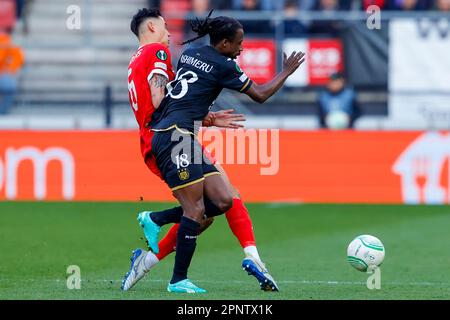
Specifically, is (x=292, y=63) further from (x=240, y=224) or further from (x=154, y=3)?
(x=154, y=3)

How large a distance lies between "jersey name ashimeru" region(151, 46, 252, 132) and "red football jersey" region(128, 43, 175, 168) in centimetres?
21

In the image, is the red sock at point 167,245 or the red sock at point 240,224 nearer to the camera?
the red sock at point 240,224

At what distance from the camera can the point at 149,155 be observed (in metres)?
9.84

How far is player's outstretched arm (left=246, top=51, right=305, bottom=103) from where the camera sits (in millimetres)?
9461

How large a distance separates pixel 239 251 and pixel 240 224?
3.83 m

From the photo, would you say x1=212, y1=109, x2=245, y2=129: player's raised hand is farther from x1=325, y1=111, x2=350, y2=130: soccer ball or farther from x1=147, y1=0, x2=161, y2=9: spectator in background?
x1=147, y1=0, x2=161, y2=9: spectator in background

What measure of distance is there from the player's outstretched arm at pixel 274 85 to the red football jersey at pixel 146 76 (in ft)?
2.65

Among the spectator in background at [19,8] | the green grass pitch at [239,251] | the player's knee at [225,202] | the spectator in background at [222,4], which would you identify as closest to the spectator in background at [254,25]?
the spectator in background at [222,4]

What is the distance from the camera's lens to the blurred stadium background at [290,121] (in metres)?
18.3

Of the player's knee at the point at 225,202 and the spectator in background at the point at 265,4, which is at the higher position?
the spectator in background at the point at 265,4

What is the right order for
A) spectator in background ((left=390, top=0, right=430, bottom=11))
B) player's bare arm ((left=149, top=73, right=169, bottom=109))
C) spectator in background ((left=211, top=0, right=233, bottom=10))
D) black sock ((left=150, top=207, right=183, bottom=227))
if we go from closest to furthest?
1. player's bare arm ((left=149, top=73, right=169, bottom=109))
2. black sock ((left=150, top=207, right=183, bottom=227))
3. spectator in background ((left=390, top=0, right=430, bottom=11))
4. spectator in background ((left=211, top=0, right=233, bottom=10))

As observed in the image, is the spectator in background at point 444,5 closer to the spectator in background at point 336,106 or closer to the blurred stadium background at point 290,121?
the blurred stadium background at point 290,121

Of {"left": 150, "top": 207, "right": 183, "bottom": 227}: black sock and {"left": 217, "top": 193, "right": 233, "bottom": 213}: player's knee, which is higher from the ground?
{"left": 217, "top": 193, "right": 233, "bottom": 213}: player's knee

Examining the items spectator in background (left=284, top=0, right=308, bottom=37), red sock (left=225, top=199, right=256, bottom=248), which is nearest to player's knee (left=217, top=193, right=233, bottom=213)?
red sock (left=225, top=199, right=256, bottom=248)
